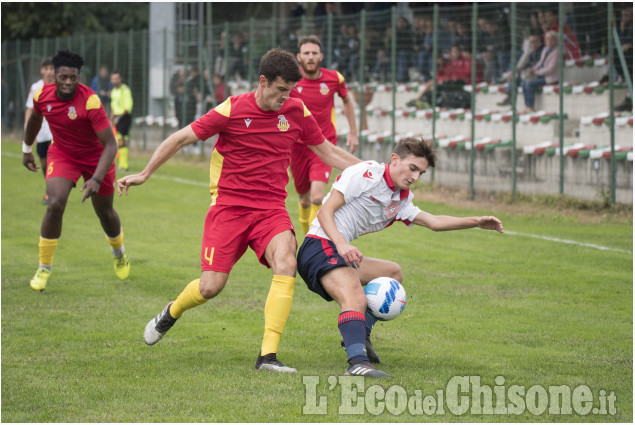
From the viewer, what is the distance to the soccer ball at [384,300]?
616 centimetres

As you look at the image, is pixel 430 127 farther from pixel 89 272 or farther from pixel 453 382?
pixel 453 382

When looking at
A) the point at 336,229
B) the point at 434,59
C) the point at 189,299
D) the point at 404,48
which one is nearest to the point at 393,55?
the point at 404,48

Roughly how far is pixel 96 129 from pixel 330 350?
3.53 m

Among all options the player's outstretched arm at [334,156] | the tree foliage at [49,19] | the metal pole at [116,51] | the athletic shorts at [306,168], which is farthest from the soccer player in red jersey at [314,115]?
the tree foliage at [49,19]

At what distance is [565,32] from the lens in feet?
50.2

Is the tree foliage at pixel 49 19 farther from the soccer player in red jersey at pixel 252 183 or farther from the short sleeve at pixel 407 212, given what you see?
the short sleeve at pixel 407 212

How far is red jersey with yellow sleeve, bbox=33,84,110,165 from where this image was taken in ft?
29.1

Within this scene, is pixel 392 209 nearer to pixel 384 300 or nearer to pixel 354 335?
pixel 384 300

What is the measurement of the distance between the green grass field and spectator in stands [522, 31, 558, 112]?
409 cm

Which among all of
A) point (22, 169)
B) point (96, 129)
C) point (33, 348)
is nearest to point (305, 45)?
point (96, 129)

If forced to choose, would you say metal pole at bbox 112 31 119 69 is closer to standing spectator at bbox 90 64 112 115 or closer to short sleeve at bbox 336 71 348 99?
standing spectator at bbox 90 64 112 115

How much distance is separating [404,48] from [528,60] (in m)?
3.02

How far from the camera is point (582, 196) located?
48.7 feet

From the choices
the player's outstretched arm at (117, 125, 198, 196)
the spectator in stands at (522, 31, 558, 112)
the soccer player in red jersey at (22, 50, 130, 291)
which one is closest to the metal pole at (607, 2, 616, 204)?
the spectator in stands at (522, 31, 558, 112)
